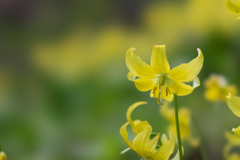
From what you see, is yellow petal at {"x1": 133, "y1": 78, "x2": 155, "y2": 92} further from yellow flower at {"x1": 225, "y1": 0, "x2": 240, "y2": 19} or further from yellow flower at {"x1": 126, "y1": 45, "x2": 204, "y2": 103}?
yellow flower at {"x1": 225, "y1": 0, "x2": 240, "y2": 19}

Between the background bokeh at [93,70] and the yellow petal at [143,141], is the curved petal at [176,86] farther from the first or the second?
the background bokeh at [93,70]

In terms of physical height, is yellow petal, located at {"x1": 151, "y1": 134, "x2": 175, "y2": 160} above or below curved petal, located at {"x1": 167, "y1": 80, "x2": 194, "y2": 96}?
below

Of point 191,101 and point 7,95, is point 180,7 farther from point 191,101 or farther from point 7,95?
point 7,95

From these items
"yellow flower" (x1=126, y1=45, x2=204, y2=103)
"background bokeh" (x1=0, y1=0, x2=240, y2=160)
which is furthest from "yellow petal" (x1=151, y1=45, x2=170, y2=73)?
"background bokeh" (x1=0, y1=0, x2=240, y2=160)

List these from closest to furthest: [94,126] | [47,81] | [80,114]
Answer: [94,126] → [80,114] → [47,81]

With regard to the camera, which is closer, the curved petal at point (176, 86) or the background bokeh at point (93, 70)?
the curved petal at point (176, 86)

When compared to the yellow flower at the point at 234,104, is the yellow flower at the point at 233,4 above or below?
above

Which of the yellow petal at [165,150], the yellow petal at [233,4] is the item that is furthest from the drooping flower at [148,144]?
the yellow petal at [233,4]

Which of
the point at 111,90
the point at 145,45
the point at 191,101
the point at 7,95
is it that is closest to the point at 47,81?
the point at 7,95
